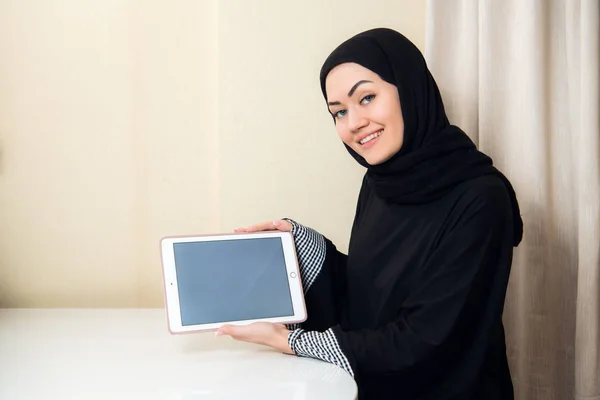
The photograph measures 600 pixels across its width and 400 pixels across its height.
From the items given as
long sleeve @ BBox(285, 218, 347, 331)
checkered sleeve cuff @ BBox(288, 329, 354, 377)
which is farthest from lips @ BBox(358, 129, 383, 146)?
checkered sleeve cuff @ BBox(288, 329, 354, 377)

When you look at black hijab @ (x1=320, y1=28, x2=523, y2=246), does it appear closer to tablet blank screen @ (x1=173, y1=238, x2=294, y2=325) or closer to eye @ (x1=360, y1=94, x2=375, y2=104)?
eye @ (x1=360, y1=94, x2=375, y2=104)

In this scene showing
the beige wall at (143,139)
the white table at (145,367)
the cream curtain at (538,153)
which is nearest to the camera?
the white table at (145,367)

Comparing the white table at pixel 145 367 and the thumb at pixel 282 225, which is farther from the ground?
the thumb at pixel 282 225

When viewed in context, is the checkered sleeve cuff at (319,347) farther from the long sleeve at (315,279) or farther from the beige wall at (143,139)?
the beige wall at (143,139)

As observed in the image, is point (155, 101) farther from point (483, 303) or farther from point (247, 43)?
point (483, 303)

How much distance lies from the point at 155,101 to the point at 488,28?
77 centimetres

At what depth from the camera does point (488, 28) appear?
1.28m

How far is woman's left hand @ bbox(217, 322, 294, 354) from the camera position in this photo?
0.97m

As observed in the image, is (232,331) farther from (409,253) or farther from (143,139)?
(143,139)

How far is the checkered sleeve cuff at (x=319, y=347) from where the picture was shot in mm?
938

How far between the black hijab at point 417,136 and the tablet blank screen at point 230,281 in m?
0.24

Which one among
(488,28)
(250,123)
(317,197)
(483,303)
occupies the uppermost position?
(488,28)

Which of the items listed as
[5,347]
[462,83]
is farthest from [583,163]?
[5,347]

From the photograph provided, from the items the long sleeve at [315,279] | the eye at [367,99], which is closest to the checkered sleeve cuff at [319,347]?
the long sleeve at [315,279]
